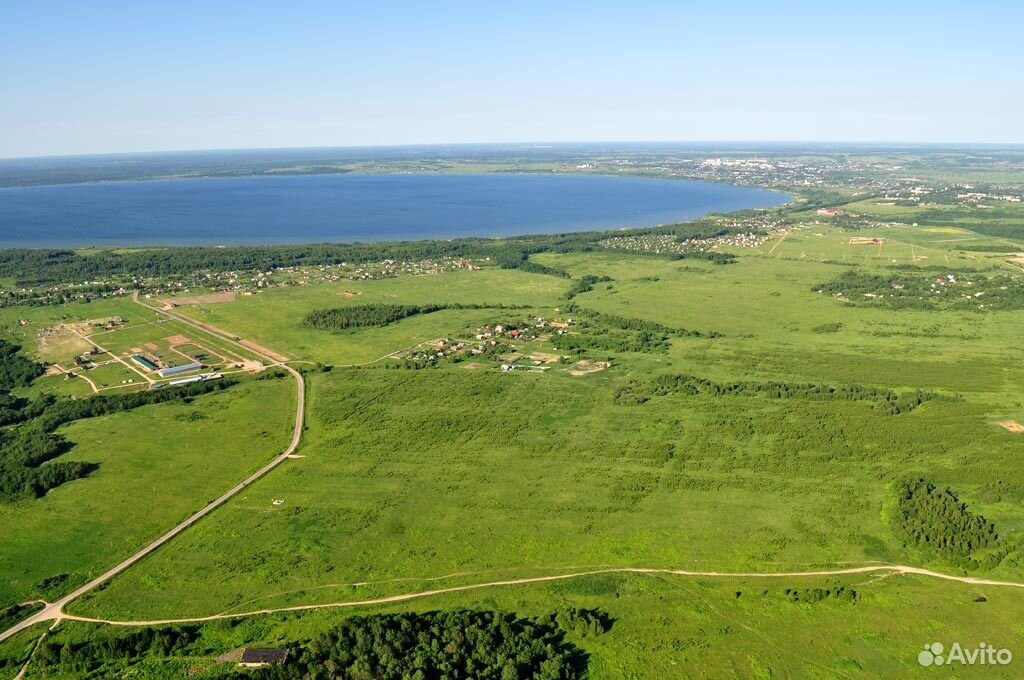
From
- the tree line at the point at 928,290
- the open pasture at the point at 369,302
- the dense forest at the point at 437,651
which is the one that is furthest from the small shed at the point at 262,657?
the tree line at the point at 928,290

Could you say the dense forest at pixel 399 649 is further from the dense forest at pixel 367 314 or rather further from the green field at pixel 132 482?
the dense forest at pixel 367 314

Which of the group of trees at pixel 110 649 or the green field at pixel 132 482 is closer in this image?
the group of trees at pixel 110 649

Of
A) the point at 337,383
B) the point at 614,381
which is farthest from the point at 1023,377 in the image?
the point at 337,383

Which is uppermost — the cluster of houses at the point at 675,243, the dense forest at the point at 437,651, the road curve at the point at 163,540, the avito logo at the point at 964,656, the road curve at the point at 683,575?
the cluster of houses at the point at 675,243

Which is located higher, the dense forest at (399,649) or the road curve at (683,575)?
the dense forest at (399,649)

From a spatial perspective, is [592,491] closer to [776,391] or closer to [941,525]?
[941,525]

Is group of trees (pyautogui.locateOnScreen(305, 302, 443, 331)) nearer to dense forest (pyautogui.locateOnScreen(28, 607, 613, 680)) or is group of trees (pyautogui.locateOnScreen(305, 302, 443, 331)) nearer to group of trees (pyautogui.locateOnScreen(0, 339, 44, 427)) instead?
group of trees (pyautogui.locateOnScreen(0, 339, 44, 427))
